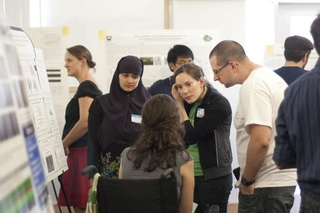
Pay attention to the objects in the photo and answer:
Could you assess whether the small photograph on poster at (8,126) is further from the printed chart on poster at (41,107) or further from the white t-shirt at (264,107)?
the printed chart on poster at (41,107)

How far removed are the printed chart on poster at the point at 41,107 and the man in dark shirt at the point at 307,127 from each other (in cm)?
128

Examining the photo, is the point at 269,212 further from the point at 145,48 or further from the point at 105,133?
the point at 145,48

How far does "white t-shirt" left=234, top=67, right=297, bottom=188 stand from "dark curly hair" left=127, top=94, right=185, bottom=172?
0.33 meters

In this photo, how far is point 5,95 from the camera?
1.06 ft

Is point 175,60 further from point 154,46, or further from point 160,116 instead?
point 160,116

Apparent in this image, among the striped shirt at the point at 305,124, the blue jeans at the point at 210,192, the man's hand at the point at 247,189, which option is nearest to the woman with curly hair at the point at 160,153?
the man's hand at the point at 247,189

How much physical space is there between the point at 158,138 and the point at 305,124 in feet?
2.48

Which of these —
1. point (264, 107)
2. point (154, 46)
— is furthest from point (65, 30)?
point (264, 107)

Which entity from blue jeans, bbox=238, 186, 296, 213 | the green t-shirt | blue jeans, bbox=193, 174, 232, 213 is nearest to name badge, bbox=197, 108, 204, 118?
the green t-shirt

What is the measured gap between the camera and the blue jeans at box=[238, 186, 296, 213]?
7.04 ft

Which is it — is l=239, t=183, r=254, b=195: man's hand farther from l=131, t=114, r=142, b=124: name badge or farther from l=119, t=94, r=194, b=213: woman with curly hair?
l=131, t=114, r=142, b=124: name badge

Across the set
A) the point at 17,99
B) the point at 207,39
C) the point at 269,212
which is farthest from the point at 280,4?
the point at 17,99

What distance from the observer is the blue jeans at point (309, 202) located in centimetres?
152

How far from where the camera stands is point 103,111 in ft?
9.02
